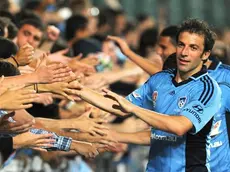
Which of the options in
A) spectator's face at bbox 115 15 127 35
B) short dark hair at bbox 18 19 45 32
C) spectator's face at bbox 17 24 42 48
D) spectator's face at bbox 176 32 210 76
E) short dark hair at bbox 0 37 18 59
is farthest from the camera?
spectator's face at bbox 115 15 127 35

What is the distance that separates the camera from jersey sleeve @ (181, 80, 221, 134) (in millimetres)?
8953

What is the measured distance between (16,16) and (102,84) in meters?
2.52

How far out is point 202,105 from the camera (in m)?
9.05

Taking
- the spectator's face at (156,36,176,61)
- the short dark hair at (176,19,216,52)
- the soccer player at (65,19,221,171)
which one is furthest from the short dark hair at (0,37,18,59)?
the spectator's face at (156,36,176,61)

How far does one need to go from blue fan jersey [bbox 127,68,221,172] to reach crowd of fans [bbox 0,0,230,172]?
61 cm

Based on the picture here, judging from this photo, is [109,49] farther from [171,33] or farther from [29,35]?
[171,33]

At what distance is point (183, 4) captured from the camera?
2559 cm

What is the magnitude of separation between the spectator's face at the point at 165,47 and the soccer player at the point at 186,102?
181 cm

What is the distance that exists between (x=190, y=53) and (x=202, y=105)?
0.49m

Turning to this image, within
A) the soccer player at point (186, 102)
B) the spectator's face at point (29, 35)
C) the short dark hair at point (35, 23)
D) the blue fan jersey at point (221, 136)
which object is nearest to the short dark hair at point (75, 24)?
the short dark hair at point (35, 23)

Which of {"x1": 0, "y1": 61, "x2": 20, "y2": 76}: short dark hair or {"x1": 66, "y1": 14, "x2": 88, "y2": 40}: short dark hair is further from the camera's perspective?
{"x1": 66, "y1": 14, "x2": 88, "y2": 40}: short dark hair

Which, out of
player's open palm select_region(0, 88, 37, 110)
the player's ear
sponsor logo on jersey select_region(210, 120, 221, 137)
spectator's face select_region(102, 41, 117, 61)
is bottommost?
spectator's face select_region(102, 41, 117, 61)

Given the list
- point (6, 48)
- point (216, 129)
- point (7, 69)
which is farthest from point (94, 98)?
point (6, 48)

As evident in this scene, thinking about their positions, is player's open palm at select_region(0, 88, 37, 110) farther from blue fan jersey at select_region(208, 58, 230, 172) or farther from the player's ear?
blue fan jersey at select_region(208, 58, 230, 172)
